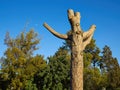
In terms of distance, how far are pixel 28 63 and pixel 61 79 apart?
18.5ft

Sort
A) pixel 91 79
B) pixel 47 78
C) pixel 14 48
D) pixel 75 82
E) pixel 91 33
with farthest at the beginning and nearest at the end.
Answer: pixel 91 79 < pixel 47 78 < pixel 14 48 < pixel 91 33 < pixel 75 82

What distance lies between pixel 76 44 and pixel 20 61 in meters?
25.1

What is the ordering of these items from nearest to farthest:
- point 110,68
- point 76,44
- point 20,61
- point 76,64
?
point 76,64 → point 76,44 → point 20,61 → point 110,68

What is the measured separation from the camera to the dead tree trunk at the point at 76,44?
820 centimetres

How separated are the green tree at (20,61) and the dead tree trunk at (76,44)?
979 inches

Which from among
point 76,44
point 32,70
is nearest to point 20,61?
point 32,70

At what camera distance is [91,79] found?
42969 millimetres

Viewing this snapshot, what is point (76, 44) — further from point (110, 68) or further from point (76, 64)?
point (110, 68)

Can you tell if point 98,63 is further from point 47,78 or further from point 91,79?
point 47,78

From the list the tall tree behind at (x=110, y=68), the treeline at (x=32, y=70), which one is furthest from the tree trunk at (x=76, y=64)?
the tall tree behind at (x=110, y=68)

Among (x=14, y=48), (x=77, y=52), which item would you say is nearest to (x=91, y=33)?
(x=77, y=52)

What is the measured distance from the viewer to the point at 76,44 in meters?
8.39

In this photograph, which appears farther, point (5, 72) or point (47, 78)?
point (47, 78)

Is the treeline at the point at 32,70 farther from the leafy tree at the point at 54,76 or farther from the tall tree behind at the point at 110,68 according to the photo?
the tall tree behind at the point at 110,68
